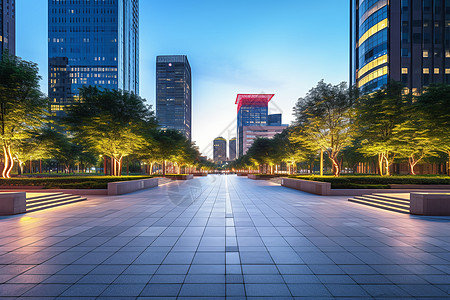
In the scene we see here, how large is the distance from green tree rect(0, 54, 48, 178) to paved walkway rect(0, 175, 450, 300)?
15954 mm

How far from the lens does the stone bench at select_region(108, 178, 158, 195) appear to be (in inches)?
728

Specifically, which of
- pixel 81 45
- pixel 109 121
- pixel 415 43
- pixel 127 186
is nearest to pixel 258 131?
pixel 415 43

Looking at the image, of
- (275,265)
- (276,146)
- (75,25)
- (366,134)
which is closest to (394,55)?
(276,146)

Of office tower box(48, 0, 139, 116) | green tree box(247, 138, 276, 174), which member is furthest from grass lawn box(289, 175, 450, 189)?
office tower box(48, 0, 139, 116)

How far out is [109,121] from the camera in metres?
24.8

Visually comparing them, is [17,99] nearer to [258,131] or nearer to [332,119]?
[332,119]

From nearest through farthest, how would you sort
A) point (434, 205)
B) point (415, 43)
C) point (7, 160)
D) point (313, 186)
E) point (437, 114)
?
1. point (434, 205)
2. point (313, 186)
3. point (437, 114)
4. point (7, 160)
5. point (415, 43)

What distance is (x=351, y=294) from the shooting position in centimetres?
391

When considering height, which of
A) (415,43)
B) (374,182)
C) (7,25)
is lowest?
(374,182)

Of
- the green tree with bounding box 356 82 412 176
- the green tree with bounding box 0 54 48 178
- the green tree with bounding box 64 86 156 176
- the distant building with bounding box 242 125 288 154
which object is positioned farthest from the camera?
the distant building with bounding box 242 125 288 154

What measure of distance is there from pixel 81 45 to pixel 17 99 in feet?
463

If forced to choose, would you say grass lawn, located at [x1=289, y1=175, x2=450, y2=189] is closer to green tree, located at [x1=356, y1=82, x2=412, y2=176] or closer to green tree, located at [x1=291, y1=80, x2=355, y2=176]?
green tree, located at [x1=356, y1=82, x2=412, y2=176]

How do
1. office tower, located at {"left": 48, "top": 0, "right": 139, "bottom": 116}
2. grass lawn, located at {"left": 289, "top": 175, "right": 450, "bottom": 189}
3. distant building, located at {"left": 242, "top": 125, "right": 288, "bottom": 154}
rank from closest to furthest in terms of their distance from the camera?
1. grass lawn, located at {"left": 289, "top": 175, "right": 450, "bottom": 189}
2. office tower, located at {"left": 48, "top": 0, "right": 139, "bottom": 116}
3. distant building, located at {"left": 242, "top": 125, "right": 288, "bottom": 154}

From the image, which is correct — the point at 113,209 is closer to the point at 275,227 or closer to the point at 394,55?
the point at 275,227
